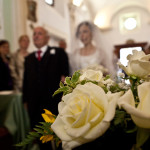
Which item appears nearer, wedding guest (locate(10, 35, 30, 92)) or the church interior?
the church interior

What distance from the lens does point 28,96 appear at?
2229mm

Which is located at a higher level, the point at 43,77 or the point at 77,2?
the point at 77,2

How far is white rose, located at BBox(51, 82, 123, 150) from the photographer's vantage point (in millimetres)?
281

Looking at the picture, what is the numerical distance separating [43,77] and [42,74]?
0.11 feet

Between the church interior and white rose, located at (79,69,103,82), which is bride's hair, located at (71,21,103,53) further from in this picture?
white rose, located at (79,69,103,82)

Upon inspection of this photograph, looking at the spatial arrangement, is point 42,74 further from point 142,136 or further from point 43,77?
point 142,136

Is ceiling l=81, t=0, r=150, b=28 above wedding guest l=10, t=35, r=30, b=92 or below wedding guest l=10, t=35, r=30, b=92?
above

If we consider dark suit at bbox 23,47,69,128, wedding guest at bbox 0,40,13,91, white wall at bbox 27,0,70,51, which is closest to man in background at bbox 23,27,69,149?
dark suit at bbox 23,47,69,128

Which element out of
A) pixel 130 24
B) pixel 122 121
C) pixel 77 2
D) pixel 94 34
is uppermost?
pixel 77 2

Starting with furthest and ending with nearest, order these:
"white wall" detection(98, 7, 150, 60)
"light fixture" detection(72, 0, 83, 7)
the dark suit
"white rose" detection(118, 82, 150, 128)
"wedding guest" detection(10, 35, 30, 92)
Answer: "white wall" detection(98, 7, 150, 60)
"light fixture" detection(72, 0, 83, 7)
"wedding guest" detection(10, 35, 30, 92)
the dark suit
"white rose" detection(118, 82, 150, 128)

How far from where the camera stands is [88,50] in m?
2.44

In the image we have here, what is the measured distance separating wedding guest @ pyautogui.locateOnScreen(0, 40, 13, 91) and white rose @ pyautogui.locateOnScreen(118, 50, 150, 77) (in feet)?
8.04

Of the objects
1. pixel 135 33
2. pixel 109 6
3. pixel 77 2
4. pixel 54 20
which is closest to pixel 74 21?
pixel 77 2

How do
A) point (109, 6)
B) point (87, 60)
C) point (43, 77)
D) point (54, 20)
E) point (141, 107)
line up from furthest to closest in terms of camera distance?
point (109, 6) → point (54, 20) → point (87, 60) → point (43, 77) → point (141, 107)
